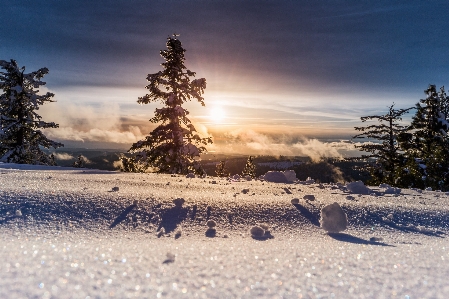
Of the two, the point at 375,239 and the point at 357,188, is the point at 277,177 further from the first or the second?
the point at 375,239

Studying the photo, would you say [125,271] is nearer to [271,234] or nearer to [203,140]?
[271,234]

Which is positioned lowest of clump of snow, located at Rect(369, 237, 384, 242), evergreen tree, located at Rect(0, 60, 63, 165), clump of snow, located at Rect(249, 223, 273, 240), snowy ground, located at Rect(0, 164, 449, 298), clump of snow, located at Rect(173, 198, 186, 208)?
clump of snow, located at Rect(369, 237, 384, 242)

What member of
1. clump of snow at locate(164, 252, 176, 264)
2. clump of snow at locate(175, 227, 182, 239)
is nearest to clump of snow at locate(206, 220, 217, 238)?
clump of snow at locate(175, 227, 182, 239)

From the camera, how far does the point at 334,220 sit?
8.27 ft

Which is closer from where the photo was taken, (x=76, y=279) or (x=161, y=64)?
(x=76, y=279)

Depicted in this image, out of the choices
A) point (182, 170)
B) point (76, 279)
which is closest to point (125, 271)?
point (76, 279)

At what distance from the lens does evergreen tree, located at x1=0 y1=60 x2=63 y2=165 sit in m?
17.2

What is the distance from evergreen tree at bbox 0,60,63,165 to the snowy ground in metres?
17.1

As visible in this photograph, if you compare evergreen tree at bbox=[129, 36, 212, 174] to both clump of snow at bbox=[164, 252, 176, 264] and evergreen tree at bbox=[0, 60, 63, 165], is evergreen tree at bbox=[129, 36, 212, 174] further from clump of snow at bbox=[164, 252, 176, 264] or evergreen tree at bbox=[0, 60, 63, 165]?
clump of snow at bbox=[164, 252, 176, 264]

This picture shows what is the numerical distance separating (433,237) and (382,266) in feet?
4.41

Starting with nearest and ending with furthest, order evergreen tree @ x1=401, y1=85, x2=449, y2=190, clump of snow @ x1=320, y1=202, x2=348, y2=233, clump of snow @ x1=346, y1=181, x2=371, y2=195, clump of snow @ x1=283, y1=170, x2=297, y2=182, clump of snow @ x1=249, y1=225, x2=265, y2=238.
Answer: clump of snow @ x1=249, y1=225, x2=265, y2=238 < clump of snow @ x1=320, y1=202, x2=348, y2=233 < clump of snow @ x1=346, y1=181, x2=371, y2=195 < clump of snow @ x1=283, y1=170, x2=297, y2=182 < evergreen tree @ x1=401, y1=85, x2=449, y2=190

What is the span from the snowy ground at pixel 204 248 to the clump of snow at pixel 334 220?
0.08 meters

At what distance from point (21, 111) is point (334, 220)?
20.5m

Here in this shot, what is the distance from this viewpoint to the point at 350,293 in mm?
1144
